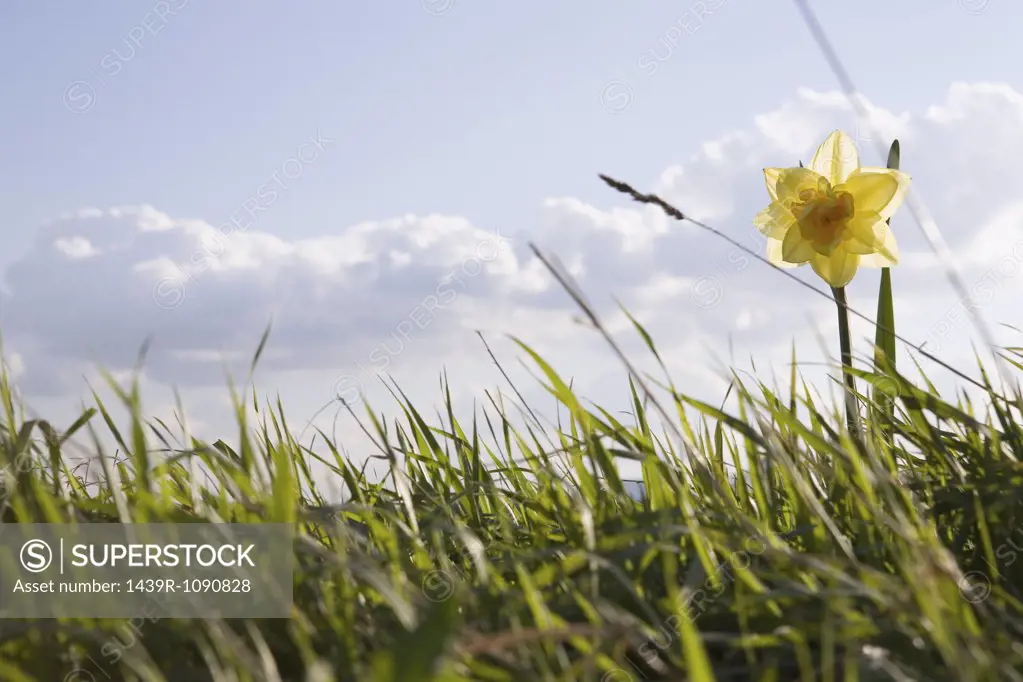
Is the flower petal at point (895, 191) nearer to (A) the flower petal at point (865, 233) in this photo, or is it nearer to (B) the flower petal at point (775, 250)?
(A) the flower petal at point (865, 233)

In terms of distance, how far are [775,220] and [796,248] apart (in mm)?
109

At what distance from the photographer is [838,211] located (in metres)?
2.23

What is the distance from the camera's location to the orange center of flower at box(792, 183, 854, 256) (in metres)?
2.23

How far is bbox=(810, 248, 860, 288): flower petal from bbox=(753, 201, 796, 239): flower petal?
0.13m

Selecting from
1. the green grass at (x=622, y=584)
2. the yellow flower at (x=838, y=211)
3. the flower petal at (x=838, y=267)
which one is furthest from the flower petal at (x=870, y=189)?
the green grass at (x=622, y=584)

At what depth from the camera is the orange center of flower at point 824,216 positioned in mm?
2229

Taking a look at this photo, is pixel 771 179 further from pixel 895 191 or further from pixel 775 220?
pixel 895 191

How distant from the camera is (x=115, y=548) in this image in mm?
1078

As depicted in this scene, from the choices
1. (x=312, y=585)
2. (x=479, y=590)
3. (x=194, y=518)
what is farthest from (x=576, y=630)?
(x=194, y=518)

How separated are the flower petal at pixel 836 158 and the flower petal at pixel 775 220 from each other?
13 centimetres

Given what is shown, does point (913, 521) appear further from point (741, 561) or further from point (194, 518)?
point (194, 518)

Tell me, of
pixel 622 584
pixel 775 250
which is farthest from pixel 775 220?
pixel 622 584

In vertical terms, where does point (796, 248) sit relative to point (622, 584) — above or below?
above

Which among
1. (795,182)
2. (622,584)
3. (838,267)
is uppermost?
(795,182)
